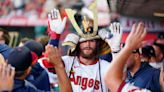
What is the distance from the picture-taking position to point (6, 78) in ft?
12.6

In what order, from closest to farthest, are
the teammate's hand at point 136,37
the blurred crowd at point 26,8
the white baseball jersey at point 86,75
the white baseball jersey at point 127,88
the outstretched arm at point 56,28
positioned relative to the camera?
the teammate's hand at point 136,37
the white baseball jersey at point 127,88
the outstretched arm at point 56,28
the white baseball jersey at point 86,75
the blurred crowd at point 26,8

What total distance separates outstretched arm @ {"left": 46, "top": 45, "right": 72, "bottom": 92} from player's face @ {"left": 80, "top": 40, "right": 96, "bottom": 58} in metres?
0.93

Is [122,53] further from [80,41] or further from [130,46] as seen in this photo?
[80,41]

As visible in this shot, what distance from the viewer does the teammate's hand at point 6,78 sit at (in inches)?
150

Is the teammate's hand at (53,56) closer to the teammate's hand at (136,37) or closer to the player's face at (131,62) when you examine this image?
the player's face at (131,62)

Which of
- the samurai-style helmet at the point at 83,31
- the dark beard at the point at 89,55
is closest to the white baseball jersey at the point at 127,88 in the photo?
the dark beard at the point at 89,55

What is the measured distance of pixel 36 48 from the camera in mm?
6242

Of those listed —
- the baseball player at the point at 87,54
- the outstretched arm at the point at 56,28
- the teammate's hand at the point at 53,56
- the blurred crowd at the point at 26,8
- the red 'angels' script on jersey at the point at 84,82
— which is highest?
the outstretched arm at the point at 56,28

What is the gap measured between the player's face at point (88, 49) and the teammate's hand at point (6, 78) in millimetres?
1744

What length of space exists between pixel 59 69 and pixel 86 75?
991mm

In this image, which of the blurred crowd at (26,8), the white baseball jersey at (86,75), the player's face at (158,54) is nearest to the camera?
Answer: the white baseball jersey at (86,75)

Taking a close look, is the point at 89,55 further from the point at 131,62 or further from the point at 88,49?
the point at 131,62

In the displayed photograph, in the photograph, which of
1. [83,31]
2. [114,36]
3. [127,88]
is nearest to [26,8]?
[83,31]

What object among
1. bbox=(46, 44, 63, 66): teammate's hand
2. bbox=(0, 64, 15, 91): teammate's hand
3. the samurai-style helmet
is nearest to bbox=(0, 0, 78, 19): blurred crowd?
the samurai-style helmet
